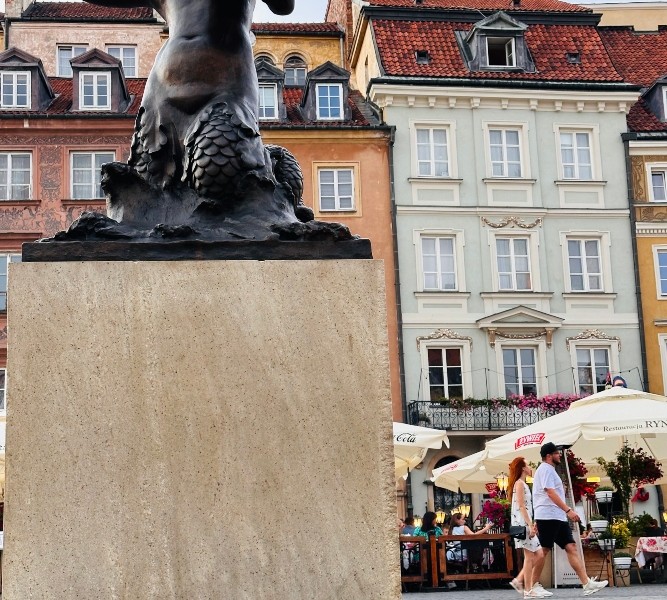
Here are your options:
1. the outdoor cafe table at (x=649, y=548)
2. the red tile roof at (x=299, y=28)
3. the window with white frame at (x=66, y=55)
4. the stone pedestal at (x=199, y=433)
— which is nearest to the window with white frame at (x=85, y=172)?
the window with white frame at (x=66, y=55)

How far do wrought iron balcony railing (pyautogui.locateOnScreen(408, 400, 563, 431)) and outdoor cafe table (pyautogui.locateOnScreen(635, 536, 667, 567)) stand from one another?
13.9m

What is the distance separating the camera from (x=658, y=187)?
3103 cm

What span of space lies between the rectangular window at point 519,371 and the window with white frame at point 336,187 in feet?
18.8

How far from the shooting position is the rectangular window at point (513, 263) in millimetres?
30141

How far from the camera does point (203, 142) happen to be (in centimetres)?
399

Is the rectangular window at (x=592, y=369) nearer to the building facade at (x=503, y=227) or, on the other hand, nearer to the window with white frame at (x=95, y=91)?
the building facade at (x=503, y=227)

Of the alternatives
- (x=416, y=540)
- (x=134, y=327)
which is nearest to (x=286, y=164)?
(x=134, y=327)

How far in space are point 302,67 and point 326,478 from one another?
36.6 meters

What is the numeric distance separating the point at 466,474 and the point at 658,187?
1544cm

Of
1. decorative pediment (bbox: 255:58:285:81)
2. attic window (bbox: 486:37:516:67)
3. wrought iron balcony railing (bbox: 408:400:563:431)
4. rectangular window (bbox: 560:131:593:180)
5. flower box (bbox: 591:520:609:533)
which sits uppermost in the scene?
attic window (bbox: 486:37:516:67)

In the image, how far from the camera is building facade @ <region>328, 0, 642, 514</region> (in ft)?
96.3

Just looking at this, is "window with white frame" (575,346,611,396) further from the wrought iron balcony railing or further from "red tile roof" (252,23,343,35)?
"red tile roof" (252,23,343,35)

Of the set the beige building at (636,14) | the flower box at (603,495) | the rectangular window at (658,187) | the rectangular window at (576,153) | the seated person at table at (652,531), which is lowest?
the seated person at table at (652,531)

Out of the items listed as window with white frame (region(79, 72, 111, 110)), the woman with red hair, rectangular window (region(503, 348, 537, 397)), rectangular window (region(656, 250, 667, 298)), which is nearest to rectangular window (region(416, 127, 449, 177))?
rectangular window (region(503, 348, 537, 397))
